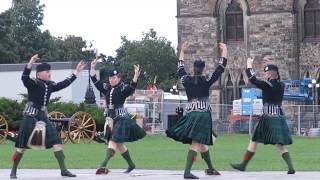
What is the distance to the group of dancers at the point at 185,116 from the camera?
16.0m

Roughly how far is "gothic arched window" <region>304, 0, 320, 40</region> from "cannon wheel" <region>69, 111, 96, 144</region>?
71.7 feet

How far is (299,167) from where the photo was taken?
59.8ft

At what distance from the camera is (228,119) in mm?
48875

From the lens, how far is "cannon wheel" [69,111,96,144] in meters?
31.6

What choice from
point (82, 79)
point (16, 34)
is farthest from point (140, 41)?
point (82, 79)

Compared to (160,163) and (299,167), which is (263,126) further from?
(160,163)

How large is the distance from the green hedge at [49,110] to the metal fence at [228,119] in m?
7.40

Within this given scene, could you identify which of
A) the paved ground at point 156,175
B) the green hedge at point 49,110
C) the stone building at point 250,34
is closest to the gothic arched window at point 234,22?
the stone building at point 250,34

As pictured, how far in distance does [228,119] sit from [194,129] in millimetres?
33159

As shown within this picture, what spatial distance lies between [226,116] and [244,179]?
34.7m

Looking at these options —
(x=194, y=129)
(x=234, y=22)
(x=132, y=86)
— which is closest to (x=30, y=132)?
(x=132, y=86)

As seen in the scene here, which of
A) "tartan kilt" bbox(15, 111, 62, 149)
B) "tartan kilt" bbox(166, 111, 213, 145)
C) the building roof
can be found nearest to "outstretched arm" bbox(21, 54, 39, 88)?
"tartan kilt" bbox(15, 111, 62, 149)

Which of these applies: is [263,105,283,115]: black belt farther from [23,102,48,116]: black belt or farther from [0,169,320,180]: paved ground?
[23,102,48,116]: black belt

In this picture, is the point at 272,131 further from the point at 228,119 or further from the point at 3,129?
the point at 228,119
